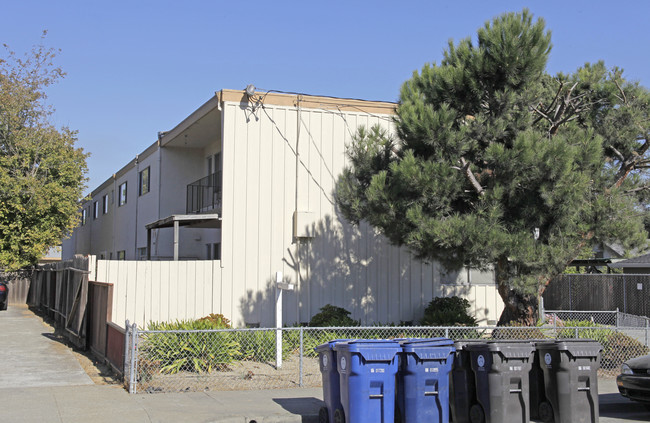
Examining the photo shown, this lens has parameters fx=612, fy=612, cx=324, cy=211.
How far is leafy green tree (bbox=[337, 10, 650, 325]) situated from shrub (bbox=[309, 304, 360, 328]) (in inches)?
119

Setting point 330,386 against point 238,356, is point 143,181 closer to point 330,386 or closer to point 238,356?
point 238,356

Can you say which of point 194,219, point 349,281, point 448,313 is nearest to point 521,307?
point 448,313

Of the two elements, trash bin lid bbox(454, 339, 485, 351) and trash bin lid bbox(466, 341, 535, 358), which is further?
trash bin lid bbox(454, 339, 485, 351)

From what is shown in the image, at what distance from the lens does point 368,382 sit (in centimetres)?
738

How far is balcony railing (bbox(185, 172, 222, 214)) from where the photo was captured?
17772mm

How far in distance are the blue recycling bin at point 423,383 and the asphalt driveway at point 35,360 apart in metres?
5.41

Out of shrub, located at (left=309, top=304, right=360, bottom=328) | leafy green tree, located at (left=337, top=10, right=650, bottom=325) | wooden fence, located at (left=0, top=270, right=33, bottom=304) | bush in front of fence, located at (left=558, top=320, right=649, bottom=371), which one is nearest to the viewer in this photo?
leafy green tree, located at (left=337, top=10, right=650, bottom=325)

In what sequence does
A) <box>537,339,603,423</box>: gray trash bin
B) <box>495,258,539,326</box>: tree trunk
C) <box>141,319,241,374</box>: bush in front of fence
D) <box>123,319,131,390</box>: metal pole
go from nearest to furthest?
<box>537,339,603,423</box>: gray trash bin < <box>123,319,131,390</box>: metal pole < <box>141,319,241,374</box>: bush in front of fence < <box>495,258,539,326</box>: tree trunk

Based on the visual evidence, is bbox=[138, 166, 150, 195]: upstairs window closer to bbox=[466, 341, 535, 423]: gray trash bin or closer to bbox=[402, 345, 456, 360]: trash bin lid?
bbox=[402, 345, 456, 360]: trash bin lid

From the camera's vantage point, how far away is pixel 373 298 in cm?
1652

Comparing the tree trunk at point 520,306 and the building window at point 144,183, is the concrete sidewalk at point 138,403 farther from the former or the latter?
the building window at point 144,183

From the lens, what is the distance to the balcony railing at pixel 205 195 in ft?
58.3

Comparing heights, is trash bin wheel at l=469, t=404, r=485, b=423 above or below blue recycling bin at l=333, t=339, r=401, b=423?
below

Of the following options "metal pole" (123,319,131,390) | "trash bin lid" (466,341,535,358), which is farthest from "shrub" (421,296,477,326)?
"metal pole" (123,319,131,390)
